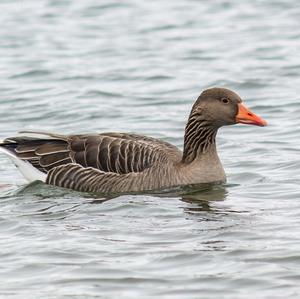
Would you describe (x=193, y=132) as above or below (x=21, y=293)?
above

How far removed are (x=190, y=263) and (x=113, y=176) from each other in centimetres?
390

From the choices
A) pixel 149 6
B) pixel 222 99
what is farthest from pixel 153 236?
pixel 149 6

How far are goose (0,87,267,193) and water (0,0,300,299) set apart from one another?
0.83 feet

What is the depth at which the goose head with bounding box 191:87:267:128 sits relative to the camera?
49.5ft

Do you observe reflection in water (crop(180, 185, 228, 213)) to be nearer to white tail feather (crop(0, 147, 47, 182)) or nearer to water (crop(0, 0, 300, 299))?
water (crop(0, 0, 300, 299))

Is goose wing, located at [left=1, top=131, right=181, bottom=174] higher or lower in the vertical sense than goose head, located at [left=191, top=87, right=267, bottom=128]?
lower

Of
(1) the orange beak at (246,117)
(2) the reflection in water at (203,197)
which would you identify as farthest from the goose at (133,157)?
(2) the reflection in water at (203,197)

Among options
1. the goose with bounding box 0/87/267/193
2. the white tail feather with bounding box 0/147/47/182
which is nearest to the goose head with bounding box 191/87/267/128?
the goose with bounding box 0/87/267/193

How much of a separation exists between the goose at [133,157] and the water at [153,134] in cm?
25

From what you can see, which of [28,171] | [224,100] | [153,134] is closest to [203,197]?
[224,100]

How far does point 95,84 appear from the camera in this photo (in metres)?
24.0

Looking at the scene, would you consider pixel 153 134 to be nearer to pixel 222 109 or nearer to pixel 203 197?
pixel 222 109

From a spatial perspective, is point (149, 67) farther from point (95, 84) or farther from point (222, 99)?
point (222, 99)

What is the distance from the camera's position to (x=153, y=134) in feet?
64.2
